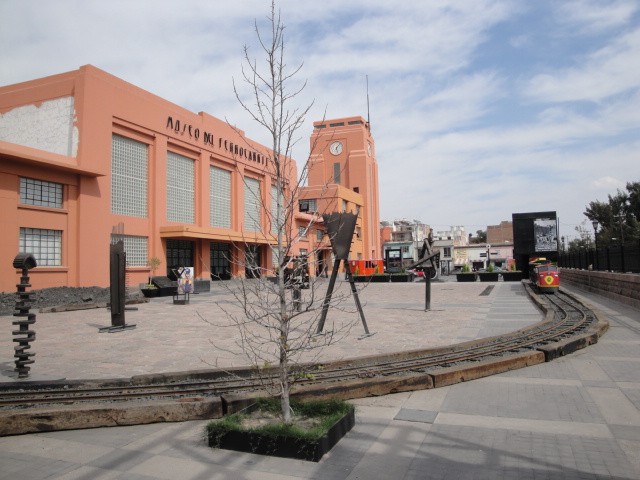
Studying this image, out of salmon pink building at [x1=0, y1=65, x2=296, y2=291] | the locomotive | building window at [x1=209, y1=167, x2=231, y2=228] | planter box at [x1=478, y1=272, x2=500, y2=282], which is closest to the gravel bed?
salmon pink building at [x1=0, y1=65, x2=296, y2=291]

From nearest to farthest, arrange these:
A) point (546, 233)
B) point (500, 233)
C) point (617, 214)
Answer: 1. point (546, 233)
2. point (617, 214)
3. point (500, 233)

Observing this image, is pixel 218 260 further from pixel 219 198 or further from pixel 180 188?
pixel 180 188

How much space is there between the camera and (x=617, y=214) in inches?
2215

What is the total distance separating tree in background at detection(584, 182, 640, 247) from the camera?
49.9 meters

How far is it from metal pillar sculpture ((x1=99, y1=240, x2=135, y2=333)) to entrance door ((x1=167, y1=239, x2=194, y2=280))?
749 inches

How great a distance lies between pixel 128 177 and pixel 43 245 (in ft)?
23.9

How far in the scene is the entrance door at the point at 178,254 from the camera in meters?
32.4

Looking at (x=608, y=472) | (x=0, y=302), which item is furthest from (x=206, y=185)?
(x=608, y=472)

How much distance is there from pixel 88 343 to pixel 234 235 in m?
24.4

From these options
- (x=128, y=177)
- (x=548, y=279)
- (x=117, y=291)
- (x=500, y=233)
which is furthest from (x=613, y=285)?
(x=500, y=233)

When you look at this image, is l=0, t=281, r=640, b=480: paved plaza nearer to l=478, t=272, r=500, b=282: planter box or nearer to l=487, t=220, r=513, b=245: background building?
l=478, t=272, r=500, b=282: planter box

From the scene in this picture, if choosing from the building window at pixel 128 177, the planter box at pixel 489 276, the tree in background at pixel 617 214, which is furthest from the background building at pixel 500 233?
the building window at pixel 128 177

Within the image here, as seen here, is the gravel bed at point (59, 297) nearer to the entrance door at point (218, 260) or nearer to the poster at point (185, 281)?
the poster at point (185, 281)

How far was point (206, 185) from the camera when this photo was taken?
3550 cm
